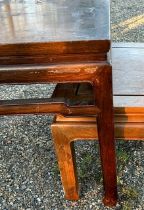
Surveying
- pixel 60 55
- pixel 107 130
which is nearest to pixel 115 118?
pixel 107 130

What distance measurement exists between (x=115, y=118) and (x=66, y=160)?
0.29 metres

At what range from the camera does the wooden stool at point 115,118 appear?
1.40 meters

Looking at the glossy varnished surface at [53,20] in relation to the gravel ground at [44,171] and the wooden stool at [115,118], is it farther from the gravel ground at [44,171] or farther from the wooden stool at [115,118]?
the gravel ground at [44,171]

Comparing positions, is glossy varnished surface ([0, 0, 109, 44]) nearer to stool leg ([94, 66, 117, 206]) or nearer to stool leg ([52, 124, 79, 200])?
stool leg ([94, 66, 117, 206])

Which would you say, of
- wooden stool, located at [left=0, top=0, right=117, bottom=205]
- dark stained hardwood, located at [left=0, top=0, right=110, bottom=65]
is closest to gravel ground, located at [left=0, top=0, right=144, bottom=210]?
wooden stool, located at [left=0, top=0, right=117, bottom=205]

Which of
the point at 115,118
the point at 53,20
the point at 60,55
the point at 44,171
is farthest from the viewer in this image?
the point at 44,171

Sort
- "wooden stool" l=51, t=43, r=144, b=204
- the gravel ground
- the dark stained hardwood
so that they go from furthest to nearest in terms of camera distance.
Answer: the gravel ground < "wooden stool" l=51, t=43, r=144, b=204 < the dark stained hardwood

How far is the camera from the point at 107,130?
4.36 feet

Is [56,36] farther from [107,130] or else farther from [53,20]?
[107,130]

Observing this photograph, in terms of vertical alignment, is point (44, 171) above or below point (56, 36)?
below

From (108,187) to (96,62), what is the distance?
0.65 metres

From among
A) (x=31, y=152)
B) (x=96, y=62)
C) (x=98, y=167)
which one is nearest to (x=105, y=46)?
(x=96, y=62)

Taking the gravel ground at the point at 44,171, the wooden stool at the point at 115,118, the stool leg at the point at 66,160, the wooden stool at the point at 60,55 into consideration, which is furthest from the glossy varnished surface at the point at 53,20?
the gravel ground at the point at 44,171

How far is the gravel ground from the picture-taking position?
Result: 5.67ft
